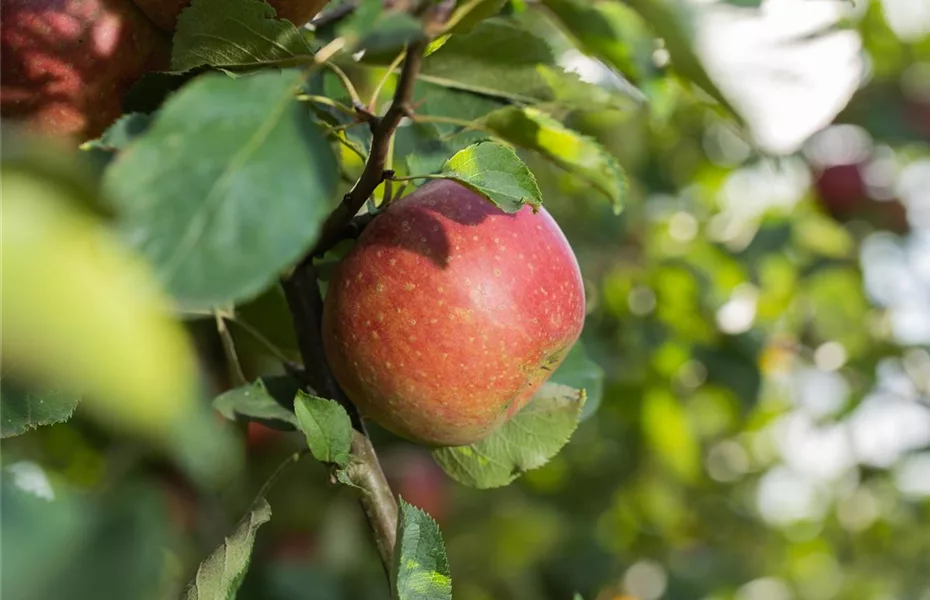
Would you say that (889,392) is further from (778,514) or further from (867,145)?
(778,514)

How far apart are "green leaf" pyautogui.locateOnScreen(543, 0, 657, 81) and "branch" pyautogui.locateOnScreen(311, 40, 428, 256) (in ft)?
0.61

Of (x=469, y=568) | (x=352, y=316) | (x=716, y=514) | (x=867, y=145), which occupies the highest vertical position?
(x=352, y=316)

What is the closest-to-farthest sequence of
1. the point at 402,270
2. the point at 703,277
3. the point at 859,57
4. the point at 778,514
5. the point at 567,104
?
the point at 402,270 → the point at 567,104 → the point at 703,277 → the point at 859,57 → the point at 778,514

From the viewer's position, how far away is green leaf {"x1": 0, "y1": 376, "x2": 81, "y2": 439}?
67 centimetres

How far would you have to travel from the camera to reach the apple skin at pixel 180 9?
694 mm

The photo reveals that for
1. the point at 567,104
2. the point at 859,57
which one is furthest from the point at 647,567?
the point at 567,104

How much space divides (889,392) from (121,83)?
2150mm

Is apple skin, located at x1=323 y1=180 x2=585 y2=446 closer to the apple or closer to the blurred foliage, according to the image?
the blurred foliage

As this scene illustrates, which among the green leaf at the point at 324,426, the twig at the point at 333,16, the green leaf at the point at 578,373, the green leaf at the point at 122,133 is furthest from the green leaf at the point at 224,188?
the green leaf at the point at 578,373

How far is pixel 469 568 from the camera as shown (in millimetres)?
1917

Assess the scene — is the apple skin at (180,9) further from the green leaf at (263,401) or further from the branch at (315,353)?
the green leaf at (263,401)

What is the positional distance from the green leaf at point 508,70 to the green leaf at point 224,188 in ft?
1.16

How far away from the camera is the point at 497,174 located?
63 centimetres

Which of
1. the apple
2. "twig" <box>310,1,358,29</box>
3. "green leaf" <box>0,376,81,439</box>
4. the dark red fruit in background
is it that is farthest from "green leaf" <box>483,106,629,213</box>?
the dark red fruit in background
